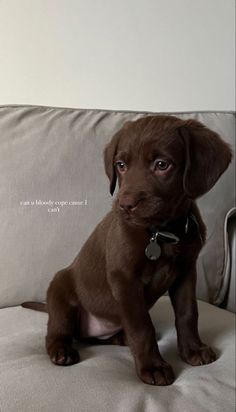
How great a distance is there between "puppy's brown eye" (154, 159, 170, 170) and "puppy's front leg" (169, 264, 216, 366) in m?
0.30

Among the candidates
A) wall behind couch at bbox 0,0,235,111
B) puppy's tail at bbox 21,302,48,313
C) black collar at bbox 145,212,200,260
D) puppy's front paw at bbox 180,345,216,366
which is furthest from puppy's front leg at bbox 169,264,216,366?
wall behind couch at bbox 0,0,235,111

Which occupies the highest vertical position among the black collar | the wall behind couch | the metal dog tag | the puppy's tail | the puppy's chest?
the wall behind couch

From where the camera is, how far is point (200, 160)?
111 centimetres

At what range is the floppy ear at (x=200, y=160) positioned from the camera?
1105 mm

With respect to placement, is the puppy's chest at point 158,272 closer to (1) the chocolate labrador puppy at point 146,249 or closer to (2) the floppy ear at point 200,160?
(1) the chocolate labrador puppy at point 146,249

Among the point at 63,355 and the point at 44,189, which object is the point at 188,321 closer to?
the point at 63,355

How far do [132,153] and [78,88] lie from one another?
0.92 m

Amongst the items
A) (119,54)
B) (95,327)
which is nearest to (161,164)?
(95,327)

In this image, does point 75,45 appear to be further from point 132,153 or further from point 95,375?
point 95,375

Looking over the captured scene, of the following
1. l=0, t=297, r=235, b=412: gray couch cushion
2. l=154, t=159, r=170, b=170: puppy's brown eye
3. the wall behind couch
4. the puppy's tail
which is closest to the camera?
l=0, t=297, r=235, b=412: gray couch cushion

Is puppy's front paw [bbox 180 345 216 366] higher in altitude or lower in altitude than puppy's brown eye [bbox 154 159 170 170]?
lower

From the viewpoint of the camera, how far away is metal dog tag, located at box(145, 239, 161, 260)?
1.15 metres

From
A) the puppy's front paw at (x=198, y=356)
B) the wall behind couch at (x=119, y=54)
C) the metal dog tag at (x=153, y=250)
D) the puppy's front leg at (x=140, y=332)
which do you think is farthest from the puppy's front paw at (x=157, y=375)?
the wall behind couch at (x=119, y=54)

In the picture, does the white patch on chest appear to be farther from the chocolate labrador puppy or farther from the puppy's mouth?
the puppy's mouth
